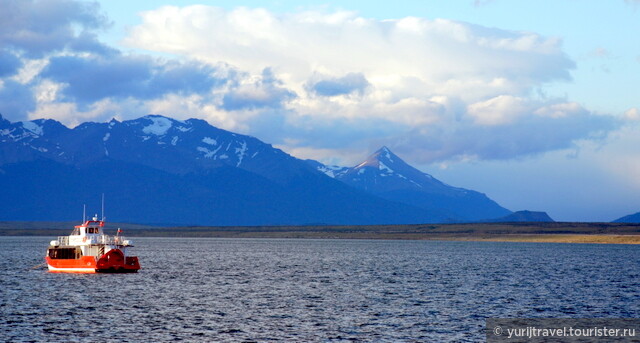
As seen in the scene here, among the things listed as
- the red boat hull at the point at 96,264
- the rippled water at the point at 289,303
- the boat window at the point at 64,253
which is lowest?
the rippled water at the point at 289,303

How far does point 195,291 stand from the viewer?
9206 centimetres

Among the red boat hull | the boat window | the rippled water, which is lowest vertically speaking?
the rippled water

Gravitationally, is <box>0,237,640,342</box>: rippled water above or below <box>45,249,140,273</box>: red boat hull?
below

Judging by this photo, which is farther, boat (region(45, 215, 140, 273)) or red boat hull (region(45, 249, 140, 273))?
red boat hull (region(45, 249, 140, 273))

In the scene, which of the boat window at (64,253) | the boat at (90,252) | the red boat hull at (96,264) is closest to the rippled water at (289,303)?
the red boat hull at (96,264)

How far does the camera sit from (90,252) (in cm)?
11150

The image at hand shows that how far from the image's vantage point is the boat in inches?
4313

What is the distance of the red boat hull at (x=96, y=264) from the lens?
111m

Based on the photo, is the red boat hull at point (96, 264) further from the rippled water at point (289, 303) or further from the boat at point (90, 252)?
the rippled water at point (289, 303)

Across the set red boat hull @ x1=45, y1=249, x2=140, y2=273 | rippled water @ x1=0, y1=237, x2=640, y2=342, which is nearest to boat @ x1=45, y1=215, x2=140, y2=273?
red boat hull @ x1=45, y1=249, x2=140, y2=273

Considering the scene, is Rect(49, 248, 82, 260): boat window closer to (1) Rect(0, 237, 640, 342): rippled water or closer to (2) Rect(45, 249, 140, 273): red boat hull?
(2) Rect(45, 249, 140, 273): red boat hull

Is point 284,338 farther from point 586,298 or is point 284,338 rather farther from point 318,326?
point 586,298

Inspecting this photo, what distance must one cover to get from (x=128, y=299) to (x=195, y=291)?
35.8 ft

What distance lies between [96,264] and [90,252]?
7.22 ft
